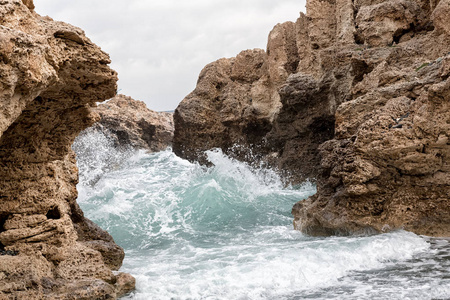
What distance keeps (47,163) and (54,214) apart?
62 cm

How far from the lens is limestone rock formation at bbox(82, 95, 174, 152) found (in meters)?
27.0

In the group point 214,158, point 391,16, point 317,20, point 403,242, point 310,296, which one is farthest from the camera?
point 214,158

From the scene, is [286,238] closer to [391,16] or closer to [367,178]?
[367,178]

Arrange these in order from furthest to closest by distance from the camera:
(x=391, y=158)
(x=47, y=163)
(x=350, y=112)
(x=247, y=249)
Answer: (x=350, y=112), (x=247, y=249), (x=391, y=158), (x=47, y=163)

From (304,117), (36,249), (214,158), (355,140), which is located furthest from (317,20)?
(36,249)

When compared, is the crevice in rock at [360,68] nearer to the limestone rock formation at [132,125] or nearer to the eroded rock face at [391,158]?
the eroded rock face at [391,158]

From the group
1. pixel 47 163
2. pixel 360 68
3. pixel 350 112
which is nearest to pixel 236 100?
pixel 360 68

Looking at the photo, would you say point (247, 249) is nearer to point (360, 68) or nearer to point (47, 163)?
point (47, 163)

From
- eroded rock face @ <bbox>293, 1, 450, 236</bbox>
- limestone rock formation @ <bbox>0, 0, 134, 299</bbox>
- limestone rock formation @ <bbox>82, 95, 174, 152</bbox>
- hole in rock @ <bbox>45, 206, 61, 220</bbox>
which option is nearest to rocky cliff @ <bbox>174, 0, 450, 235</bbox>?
eroded rock face @ <bbox>293, 1, 450, 236</bbox>

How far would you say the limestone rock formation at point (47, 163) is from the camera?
3.59 meters

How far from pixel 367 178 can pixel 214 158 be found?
10.2m

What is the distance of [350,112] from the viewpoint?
26.5 ft

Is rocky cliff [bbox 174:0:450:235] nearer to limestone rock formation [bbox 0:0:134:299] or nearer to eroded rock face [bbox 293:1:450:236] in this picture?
eroded rock face [bbox 293:1:450:236]

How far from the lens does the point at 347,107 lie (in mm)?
8117
